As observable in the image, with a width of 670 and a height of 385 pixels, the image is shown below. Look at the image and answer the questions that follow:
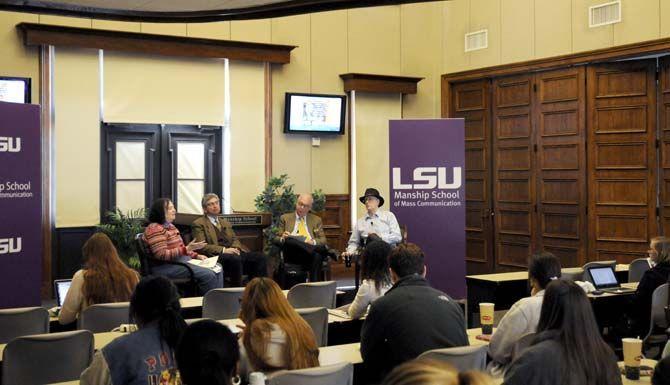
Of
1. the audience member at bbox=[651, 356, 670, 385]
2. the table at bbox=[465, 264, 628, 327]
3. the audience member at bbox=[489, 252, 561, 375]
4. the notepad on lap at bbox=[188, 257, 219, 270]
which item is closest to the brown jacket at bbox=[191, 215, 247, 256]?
the notepad on lap at bbox=[188, 257, 219, 270]

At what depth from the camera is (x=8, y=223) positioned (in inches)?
258

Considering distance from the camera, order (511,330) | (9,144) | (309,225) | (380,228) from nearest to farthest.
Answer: (511,330), (9,144), (380,228), (309,225)

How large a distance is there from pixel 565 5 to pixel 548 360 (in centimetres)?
883

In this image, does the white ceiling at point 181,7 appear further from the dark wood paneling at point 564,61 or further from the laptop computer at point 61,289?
the dark wood paneling at point 564,61

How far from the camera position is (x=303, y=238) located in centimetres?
918

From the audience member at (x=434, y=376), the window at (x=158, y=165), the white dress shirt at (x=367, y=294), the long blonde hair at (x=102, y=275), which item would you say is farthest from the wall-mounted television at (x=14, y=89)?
the audience member at (x=434, y=376)

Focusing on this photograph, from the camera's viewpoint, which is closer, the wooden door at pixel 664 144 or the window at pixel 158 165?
the wooden door at pixel 664 144

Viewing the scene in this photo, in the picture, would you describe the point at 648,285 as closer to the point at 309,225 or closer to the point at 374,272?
the point at 374,272

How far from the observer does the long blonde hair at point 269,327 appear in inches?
134

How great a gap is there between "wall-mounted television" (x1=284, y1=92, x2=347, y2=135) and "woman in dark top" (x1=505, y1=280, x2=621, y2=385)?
8.78 metres

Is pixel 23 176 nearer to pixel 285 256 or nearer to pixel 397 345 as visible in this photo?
pixel 285 256

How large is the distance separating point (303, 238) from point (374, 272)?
4.29 meters

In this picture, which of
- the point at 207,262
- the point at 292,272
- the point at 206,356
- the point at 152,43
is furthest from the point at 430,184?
the point at 206,356

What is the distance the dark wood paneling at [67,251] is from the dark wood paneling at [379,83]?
174 inches
